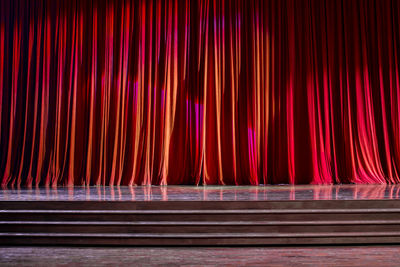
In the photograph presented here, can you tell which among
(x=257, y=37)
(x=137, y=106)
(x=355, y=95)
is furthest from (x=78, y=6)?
(x=355, y=95)

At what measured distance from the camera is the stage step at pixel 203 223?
3.05 meters

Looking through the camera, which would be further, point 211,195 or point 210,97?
point 210,97

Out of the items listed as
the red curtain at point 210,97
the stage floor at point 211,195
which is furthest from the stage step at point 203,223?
the red curtain at point 210,97

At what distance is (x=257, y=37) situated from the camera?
6289mm

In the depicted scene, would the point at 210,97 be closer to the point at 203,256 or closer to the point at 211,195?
the point at 211,195

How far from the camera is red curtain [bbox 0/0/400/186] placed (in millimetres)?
6102

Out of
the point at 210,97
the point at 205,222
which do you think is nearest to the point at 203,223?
the point at 205,222

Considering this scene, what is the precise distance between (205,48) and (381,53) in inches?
94.9

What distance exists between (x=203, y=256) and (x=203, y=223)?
362mm

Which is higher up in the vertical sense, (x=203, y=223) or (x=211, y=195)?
(x=211, y=195)

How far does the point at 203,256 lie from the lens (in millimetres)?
2766

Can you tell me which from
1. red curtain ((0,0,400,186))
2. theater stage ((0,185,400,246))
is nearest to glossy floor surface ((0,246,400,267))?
theater stage ((0,185,400,246))

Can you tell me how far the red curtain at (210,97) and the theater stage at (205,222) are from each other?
9.08 feet

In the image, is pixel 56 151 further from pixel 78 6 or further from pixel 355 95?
pixel 355 95
